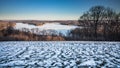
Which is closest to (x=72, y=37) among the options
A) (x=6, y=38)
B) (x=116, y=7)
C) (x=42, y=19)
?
(x=42, y=19)

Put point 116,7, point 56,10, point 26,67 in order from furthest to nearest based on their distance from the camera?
point 56,10, point 116,7, point 26,67

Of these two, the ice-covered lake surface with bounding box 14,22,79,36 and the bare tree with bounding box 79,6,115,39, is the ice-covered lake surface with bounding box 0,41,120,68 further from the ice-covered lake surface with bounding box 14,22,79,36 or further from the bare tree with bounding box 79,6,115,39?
the bare tree with bounding box 79,6,115,39

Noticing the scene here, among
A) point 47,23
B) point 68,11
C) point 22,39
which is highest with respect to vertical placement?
point 68,11

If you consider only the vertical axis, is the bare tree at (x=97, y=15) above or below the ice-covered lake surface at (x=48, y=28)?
above

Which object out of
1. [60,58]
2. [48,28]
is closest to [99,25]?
[48,28]

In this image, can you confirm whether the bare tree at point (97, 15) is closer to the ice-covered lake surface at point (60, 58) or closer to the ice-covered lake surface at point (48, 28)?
the ice-covered lake surface at point (48, 28)

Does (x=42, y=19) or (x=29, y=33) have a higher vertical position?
(x=42, y=19)

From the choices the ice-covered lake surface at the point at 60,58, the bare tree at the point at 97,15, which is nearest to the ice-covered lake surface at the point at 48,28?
the bare tree at the point at 97,15

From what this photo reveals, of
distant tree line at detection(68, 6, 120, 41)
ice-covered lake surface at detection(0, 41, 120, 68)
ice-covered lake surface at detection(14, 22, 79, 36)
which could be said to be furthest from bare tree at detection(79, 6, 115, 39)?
ice-covered lake surface at detection(0, 41, 120, 68)

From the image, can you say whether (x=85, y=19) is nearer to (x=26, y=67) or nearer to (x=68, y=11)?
(x=68, y=11)
